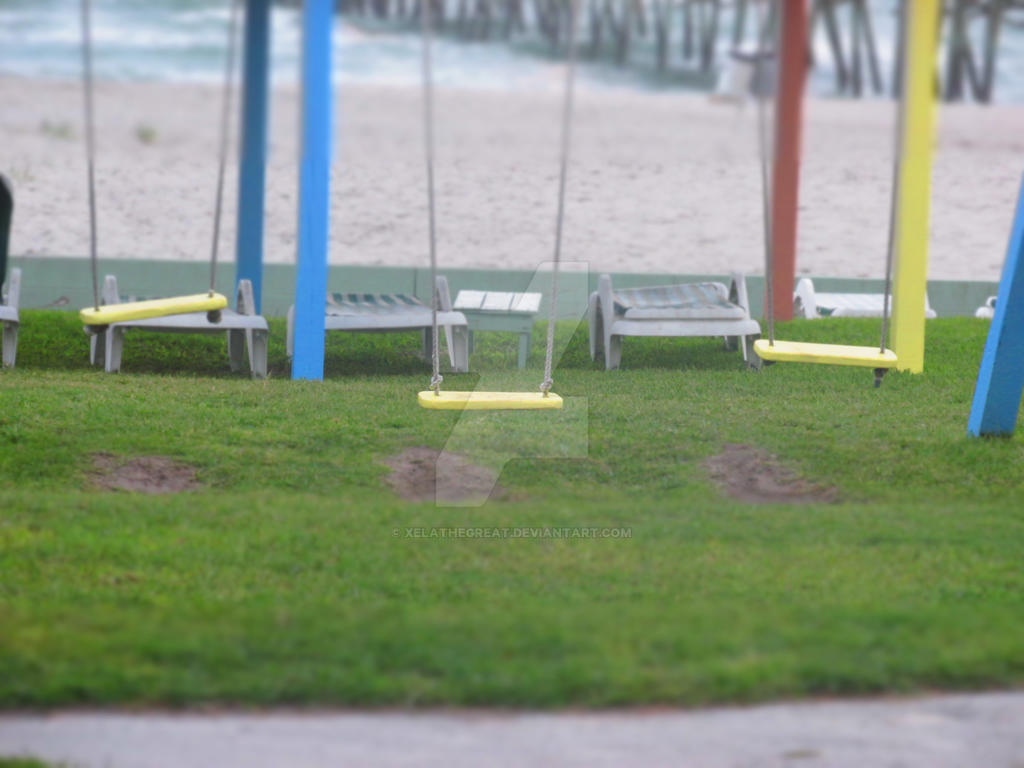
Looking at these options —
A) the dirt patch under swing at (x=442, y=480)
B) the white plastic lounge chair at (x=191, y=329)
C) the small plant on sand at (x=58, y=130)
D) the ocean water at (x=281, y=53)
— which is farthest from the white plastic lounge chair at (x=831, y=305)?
the ocean water at (x=281, y=53)

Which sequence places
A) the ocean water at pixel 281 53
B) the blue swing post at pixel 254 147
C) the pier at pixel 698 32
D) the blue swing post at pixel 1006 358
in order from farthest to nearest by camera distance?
the pier at pixel 698 32, the ocean water at pixel 281 53, the blue swing post at pixel 254 147, the blue swing post at pixel 1006 358

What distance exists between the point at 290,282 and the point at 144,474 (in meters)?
7.50

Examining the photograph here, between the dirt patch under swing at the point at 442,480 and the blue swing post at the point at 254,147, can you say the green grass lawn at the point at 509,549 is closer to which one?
the dirt patch under swing at the point at 442,480

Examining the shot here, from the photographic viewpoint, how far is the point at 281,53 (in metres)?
36.6

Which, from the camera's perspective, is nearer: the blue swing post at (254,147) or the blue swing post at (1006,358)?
the blue swing post at (1006,358)

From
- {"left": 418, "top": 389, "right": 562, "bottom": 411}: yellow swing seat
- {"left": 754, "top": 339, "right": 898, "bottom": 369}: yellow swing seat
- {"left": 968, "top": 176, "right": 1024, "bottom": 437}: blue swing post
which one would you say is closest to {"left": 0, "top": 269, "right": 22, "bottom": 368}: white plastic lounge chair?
{"left": 418, "top": 389, "right": 562, "bottom": 411}: yellow swing seat

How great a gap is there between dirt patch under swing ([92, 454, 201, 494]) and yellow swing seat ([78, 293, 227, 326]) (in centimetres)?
66

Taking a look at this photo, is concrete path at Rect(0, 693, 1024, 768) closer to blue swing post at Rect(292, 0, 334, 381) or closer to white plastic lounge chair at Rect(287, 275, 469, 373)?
blue swing post at Rect(292, 0, 334, 381)

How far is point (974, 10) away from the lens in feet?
126

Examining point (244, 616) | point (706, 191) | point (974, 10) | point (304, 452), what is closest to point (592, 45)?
point (974, 10)

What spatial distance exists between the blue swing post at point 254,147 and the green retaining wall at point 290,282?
256 cm

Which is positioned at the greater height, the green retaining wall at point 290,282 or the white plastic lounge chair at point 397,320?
the white plastic lounge chair at point 397,320

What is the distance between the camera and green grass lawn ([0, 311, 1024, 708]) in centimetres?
341

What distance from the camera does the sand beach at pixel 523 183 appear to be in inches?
872
